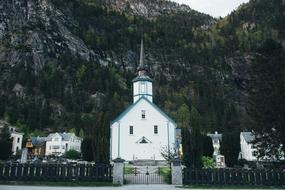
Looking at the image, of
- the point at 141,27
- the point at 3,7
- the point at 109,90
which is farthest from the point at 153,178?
the point at 141,27

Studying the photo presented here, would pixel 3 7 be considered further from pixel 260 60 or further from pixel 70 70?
pixel 260 60

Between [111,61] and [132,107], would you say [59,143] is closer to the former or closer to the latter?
[132,107]

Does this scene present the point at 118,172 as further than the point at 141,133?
No

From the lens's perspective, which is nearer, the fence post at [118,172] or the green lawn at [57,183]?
the green lawn at [57,183]

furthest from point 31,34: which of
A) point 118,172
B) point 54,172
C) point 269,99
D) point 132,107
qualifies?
point 269,99

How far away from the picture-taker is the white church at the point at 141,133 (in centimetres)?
3997

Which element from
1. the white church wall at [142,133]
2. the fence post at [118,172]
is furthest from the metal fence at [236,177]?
the white church wall at [142,133]

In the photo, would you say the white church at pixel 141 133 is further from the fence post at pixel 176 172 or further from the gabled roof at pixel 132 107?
the fence post at pixel 176 172

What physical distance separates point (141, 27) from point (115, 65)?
42.0m

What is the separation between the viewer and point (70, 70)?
427 ft

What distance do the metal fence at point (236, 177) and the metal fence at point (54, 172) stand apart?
5.68 metres

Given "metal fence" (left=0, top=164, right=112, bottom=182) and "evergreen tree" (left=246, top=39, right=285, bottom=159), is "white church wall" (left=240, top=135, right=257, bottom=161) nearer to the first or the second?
"evergreen tree" (left=246, top=39, right=285, bottom=159)

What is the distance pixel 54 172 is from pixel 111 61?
13142 centimetres

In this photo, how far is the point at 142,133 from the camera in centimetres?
4100
